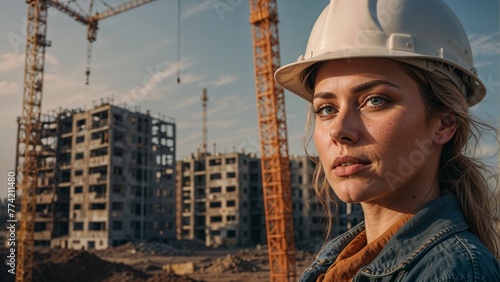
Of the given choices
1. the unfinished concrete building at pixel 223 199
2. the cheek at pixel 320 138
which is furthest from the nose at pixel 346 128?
the unfinished concrete building at pixel 223 199

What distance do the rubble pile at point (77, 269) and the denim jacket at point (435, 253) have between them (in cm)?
3059

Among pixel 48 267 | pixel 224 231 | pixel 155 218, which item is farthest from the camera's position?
pixel 224 231

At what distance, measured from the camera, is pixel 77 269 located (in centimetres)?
3222

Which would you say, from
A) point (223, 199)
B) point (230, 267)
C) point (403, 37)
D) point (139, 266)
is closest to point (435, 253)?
point (403, 37)

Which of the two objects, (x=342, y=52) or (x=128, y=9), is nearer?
(x=342, y=52)

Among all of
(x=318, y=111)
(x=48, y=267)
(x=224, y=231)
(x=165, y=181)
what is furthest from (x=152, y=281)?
(x=224, y=231)

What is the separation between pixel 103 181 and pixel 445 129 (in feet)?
187

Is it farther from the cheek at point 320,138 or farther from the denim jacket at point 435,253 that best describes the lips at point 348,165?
the denim jacket at point 435,253

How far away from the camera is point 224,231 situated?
222 feet

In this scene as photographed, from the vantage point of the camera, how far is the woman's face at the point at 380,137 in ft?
5.44

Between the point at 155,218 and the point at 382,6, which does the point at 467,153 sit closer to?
the point at 382,6

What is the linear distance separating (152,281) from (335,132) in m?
29.2

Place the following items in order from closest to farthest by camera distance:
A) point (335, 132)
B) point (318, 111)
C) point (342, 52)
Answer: point (335, 132) < point (342, 52) < point (318, 111)

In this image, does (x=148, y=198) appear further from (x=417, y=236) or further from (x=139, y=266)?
(x=417, y=236)
